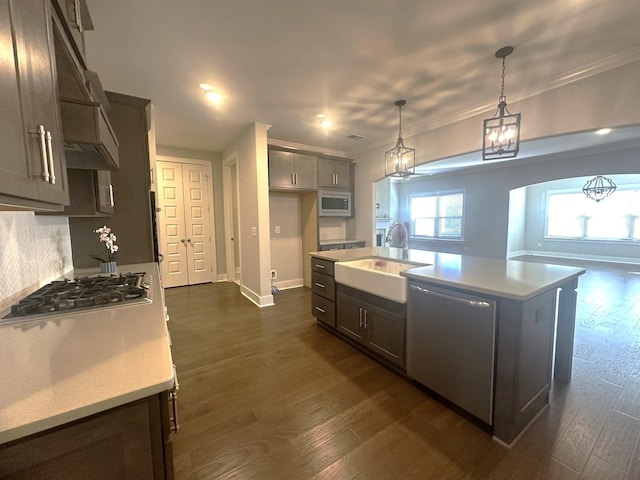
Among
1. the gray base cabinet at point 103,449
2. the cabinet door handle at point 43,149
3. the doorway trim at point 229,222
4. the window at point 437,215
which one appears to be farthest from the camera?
the window at point 437,215

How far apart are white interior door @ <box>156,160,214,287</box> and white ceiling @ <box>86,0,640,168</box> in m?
1.78

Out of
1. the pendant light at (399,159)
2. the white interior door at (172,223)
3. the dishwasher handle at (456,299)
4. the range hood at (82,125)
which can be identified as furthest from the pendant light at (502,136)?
the white interior door at (172,223)

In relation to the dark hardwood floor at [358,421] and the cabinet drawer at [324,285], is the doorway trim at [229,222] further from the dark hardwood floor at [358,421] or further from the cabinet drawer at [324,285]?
the dark hardwood floor at [358,421]

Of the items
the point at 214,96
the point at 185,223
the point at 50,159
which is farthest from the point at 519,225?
the point at 50,159

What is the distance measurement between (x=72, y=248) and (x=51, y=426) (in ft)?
8.02

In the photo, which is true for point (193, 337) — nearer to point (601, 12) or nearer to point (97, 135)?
point (97, 135)

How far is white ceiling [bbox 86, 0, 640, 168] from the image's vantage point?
1814mm

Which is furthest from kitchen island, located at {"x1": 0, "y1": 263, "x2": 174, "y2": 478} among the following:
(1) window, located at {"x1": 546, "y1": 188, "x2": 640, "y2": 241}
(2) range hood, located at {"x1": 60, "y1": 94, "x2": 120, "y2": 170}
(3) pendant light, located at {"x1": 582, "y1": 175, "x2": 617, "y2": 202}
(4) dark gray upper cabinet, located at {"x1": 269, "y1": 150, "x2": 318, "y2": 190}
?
(1) window, located at {"x1": 546, "y1": 188, "x2": 640, "y2": 241}

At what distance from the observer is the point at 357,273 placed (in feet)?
8.33

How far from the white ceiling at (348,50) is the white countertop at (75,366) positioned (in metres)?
2.02

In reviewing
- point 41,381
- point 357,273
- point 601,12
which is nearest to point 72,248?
point 41,381

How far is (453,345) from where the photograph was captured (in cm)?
176

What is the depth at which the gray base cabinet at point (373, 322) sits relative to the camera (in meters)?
2.16

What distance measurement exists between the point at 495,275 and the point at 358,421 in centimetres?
138
